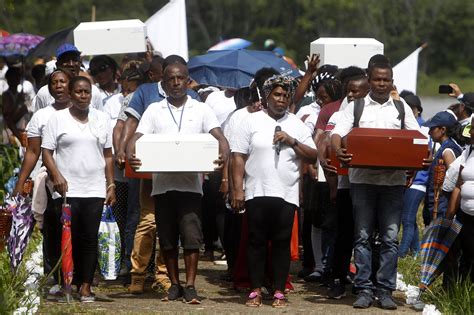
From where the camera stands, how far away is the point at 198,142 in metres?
11.1

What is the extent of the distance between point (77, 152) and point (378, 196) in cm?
262

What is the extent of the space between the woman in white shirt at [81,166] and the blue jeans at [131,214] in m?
1.19

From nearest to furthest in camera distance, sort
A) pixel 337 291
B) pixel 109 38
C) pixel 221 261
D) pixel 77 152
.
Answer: pixel 77 152, pixel 337 291, pixel 221 261, pixel 109 38

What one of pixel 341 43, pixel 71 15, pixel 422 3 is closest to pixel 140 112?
pixel 341 43

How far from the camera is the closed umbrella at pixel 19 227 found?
1138 centimetres

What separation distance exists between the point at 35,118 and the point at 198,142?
1.66 metres

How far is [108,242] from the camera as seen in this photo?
1198cm

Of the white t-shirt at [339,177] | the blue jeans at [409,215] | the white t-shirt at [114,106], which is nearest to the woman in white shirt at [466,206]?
the white t-shirt at [339,177]

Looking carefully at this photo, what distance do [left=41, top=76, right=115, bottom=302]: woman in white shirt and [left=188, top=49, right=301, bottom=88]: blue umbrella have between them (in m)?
4.72

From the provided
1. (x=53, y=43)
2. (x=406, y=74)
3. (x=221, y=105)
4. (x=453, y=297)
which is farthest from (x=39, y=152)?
(x=53, y=43)

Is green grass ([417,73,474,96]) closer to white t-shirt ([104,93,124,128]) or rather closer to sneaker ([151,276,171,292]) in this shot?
white t-shirt ([104,93,124,128])

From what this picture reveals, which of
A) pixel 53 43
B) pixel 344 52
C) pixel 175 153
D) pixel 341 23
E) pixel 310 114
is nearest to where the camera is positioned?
pixel 175 153

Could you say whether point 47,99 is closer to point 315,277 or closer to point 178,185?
point 178,185

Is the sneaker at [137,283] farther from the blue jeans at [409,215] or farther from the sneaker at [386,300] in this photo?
the blue jeans at [409,215]
